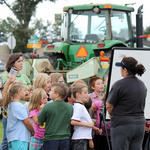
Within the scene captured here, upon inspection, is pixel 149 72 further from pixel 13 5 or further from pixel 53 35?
pixel 53 35

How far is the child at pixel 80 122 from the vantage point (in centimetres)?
579

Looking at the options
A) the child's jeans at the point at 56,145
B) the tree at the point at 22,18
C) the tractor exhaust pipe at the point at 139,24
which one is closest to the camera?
the child's jeans at the point at 56,145

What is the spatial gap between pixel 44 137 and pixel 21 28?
31.5 m

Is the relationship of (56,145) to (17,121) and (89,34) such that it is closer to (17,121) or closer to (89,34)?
(17,121)

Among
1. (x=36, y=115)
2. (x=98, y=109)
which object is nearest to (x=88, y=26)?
(x=98, y=109)

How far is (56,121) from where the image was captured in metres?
5.57

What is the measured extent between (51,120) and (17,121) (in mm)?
502

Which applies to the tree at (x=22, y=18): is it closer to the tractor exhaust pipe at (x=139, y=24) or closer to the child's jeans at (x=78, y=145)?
the tractor exhaust pipe at (x=139, y=24)

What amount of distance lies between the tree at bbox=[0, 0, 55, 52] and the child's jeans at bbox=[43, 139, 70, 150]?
3059 cm

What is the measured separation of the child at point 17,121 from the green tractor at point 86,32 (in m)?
5.74

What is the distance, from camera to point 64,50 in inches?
470

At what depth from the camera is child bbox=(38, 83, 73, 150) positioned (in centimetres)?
554

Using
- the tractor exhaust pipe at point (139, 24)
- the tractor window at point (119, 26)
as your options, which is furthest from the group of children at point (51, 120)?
the tractor window at point (119, 26)

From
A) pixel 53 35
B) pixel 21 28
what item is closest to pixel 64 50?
pixel 21 28
